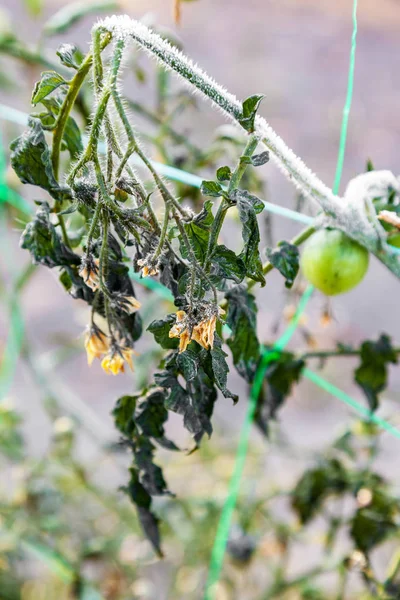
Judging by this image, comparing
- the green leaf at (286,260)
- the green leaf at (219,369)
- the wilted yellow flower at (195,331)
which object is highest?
the green leaf at (286,260)

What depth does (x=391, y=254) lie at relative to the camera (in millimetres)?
645

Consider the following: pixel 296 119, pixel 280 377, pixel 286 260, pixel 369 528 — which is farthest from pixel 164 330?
pixel 296 119

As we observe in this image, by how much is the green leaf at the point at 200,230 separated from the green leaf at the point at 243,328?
Answer: 11 cm

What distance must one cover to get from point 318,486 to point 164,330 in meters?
0.58

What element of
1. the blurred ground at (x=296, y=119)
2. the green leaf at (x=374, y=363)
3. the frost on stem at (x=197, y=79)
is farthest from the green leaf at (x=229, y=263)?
the blurred ground at (x=296, y=119)

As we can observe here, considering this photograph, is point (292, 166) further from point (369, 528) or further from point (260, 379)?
point (369, 528)

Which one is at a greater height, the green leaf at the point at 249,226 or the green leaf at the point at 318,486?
the green leaf at the point at 249,226

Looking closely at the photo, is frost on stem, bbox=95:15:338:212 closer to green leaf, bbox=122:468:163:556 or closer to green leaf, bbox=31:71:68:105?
green leaf, bbox=31:71:68:105

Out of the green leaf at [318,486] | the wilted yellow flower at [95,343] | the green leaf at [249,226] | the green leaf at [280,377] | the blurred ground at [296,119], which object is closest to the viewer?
the green leaf at [249,226]

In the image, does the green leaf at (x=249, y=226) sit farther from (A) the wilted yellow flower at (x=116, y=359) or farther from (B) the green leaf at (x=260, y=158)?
(A) the wilted yellow flower at (x=116, y=359)

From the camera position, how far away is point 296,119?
11.1 feet

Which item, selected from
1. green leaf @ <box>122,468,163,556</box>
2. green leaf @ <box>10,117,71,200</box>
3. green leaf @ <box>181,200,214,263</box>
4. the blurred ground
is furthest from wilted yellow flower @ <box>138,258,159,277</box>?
the blurred ground

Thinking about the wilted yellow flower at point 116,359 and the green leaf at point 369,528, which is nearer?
the wilted yellow flower at point 116,359

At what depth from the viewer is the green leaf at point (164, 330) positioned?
1.73ft
